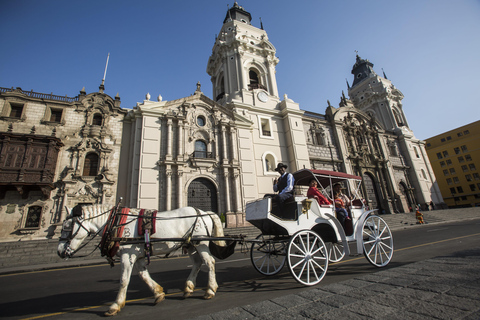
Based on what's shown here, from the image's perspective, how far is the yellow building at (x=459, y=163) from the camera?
46125 millimetres

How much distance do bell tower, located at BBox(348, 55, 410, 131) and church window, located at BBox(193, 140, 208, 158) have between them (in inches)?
1252

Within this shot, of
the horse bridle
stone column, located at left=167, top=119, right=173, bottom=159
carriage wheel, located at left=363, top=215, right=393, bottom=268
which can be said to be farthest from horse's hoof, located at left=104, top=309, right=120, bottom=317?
stone column, located at left=167, top=119, right=173, bottom=159

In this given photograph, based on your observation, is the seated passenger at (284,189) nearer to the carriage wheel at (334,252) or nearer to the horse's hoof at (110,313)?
the carriage wheel at (334,252)

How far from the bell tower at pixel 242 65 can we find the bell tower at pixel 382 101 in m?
21.5

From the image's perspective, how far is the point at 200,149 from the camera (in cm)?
1883

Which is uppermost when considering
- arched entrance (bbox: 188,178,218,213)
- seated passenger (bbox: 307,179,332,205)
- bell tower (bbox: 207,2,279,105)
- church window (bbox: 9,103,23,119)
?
bell tower (bbox: 207,2,279,105)

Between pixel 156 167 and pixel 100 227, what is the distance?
1296cm

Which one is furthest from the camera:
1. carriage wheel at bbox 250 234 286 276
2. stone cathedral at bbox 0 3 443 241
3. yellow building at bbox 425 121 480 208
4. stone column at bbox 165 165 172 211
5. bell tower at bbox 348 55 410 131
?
yellow building at bbox 425 121 480 208

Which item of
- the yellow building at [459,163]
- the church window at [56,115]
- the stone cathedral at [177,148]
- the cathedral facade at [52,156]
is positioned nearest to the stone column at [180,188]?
the stone cathedral at [177,148]

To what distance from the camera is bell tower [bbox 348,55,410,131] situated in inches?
1395

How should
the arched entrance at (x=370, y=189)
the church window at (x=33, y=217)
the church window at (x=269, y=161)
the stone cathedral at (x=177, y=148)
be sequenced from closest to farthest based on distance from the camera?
1. the church window at (x=33, y=217)
2. the stone cathedral at (x=177, y=148)
3. the church window at (x=269, y=161)
4. the arched entrance at (x=370, y=189)

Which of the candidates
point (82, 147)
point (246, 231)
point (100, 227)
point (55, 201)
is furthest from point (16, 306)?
point (82, 147)

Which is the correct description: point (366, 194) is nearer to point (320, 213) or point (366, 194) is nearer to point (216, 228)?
point (320, 213)

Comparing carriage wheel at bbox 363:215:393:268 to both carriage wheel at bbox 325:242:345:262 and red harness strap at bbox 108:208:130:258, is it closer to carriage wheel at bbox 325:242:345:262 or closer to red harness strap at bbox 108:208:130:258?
carriage wheel at bbox 325:242:345:262
